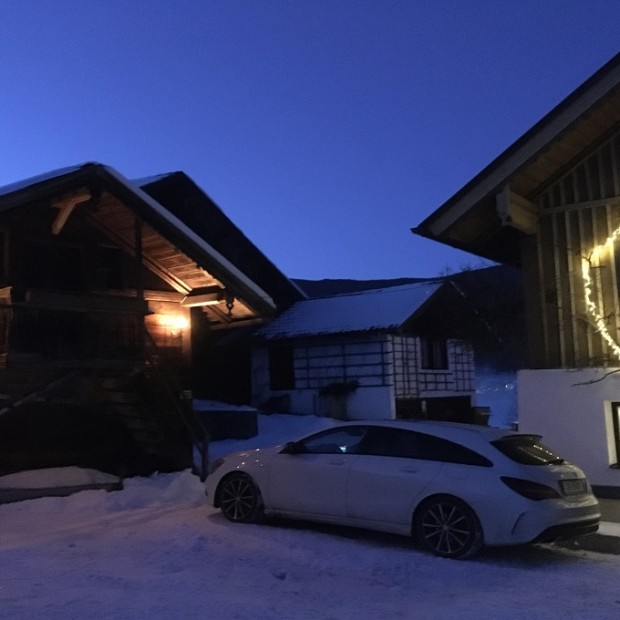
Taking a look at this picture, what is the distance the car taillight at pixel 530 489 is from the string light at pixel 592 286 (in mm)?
3519

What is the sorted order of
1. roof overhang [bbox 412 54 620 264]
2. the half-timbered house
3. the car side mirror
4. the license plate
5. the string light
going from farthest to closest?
the half-timbered house, the string light, roof overhang [bbox 412 54 620 264], the car side mirror, the license plate

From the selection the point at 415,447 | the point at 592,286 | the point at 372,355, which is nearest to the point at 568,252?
the point at 592,286

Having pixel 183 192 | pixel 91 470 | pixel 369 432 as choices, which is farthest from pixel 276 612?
pixel 183 192

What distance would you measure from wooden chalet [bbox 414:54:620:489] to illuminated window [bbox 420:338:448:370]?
616 inches

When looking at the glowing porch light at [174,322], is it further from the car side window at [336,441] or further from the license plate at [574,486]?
the license plate at [574,486]

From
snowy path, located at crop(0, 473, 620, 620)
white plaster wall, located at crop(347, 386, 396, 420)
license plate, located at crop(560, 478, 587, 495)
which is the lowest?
snowy path, located at crop(0, 473, 620, 620)

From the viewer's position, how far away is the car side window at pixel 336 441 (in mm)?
9344

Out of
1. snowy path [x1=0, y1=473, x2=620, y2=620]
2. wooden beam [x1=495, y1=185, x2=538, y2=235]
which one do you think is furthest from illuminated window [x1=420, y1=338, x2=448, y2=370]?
snowy path [x1=0, y1=473, x2=620, y2=620]

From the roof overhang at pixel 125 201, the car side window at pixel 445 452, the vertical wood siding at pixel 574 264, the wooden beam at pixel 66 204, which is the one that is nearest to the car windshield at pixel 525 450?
the car side window at pixel 445 452

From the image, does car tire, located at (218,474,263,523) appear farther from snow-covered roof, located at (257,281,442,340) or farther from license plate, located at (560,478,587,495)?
snow-covered roof, located at (257,281,442,340)

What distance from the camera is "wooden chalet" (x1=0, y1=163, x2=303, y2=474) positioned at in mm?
12703

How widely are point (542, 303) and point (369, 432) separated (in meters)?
3.90

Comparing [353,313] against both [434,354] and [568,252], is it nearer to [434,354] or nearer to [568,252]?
[434,354]

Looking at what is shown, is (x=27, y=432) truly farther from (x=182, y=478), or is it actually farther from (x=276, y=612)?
(x=276, y=612)
